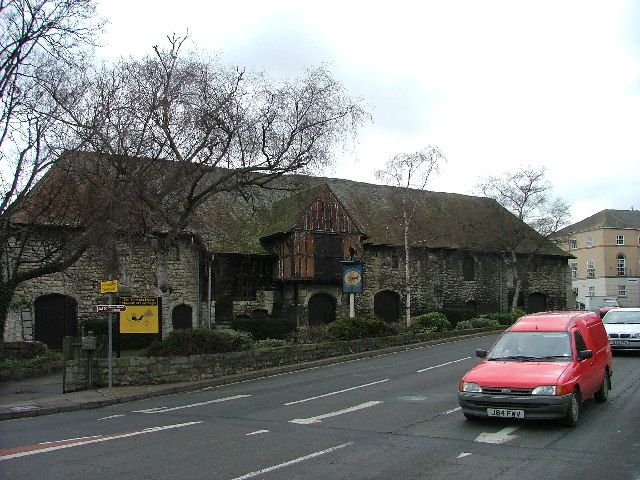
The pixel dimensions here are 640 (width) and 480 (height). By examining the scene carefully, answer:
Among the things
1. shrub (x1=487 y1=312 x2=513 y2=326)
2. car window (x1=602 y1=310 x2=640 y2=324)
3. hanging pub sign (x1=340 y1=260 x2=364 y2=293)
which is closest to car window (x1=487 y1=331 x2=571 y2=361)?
car window (x1=602 y1=310 x2=640 y2=324)

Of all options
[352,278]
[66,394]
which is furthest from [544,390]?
[352,278]

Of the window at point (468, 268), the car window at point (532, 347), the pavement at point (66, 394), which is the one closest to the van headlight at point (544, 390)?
the car window at point (532, 347)

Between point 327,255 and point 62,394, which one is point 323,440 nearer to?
point 62,394

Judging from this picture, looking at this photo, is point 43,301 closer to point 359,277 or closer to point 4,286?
point 4,286

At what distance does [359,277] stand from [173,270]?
38.5ft

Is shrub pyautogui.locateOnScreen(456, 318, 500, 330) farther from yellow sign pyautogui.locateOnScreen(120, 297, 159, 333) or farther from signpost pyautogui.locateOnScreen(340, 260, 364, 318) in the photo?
yellow sign pyautogui.locateOnScreen(120, 297, 159, 333)

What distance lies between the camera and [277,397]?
1506 centimetres

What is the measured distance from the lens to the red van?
31.2 ft

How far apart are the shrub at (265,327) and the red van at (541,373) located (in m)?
20.6

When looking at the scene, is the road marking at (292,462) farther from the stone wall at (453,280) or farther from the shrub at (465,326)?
the stone wall at (453,280)

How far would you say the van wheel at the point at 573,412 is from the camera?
381 inches

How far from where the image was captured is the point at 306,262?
35.2 metres

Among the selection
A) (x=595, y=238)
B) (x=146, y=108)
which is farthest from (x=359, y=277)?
(x=595, y=238)

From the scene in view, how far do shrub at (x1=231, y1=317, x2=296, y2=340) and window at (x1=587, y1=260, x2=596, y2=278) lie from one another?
56940mm
